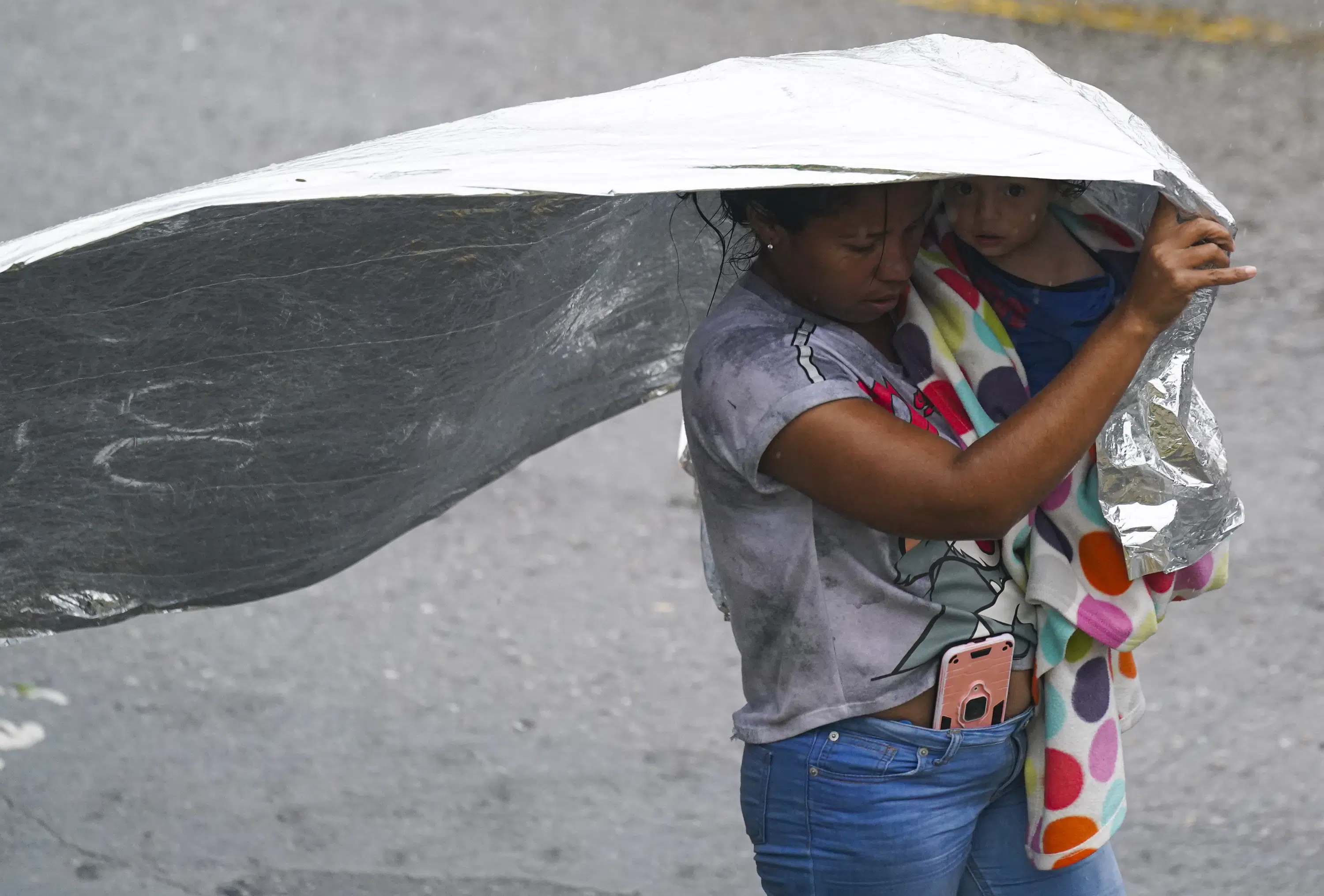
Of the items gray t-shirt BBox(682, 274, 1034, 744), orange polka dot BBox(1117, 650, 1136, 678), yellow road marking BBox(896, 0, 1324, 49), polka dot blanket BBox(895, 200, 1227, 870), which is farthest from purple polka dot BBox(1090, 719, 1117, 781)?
yellow road marking BBox(896, 0, 1324, 49)

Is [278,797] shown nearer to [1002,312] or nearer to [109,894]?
[109,894]

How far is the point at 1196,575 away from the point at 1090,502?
0.25 metres

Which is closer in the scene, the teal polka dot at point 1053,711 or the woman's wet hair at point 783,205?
the woman's wet hair at point 783,205

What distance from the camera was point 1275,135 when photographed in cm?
662

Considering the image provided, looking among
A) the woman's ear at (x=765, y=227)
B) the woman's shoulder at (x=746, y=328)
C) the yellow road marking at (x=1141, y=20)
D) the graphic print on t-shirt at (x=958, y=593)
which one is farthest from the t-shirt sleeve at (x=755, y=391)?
the yellow road marking at (x=1141, y=20)

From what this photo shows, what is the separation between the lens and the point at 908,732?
188 centimetres

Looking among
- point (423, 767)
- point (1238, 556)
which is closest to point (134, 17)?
point (423, 767)

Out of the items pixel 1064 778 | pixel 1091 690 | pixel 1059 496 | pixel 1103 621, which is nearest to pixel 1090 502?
pixel 1059 496

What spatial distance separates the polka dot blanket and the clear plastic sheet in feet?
0.21

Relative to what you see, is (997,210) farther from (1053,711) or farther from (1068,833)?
(1068,833)

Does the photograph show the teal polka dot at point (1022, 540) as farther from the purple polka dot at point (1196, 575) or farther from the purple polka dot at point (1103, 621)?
the purple polka dot at point (1196, 575)

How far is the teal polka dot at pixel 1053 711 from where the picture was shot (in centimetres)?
199

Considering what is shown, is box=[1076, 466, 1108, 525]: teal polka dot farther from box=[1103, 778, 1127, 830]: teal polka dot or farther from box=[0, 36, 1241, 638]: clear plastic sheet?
box=[1103, 778, 1127, 830]: teal polka dot

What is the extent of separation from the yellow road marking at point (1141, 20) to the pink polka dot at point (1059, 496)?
5913mm
